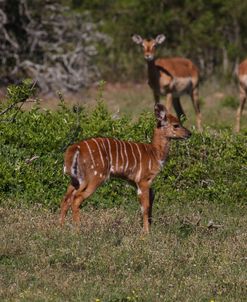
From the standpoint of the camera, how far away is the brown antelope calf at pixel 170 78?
1617 centimetres

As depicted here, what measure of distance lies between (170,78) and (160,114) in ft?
25.1

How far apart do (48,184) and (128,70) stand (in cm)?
1199

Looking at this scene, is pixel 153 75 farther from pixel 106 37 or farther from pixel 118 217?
pixel 118 217

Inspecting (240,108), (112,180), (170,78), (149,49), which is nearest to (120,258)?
(112,180)

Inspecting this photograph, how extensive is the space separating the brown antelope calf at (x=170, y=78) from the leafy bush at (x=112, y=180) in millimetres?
5645

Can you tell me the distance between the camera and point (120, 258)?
7.02m

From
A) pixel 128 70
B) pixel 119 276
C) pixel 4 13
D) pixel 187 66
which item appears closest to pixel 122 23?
pixel 128 70

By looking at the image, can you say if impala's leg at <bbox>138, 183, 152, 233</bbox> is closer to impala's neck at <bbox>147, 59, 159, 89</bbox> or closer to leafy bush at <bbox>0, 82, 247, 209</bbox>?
leafy bush at <bbox>0, 82, 247, 209</bbox>

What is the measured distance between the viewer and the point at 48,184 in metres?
9.48

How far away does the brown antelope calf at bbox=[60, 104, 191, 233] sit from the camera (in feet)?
26.6

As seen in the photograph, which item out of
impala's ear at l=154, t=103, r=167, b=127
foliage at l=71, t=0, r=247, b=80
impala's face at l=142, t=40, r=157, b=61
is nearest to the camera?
impala's ear at l=154, t=103, r=167, b=127

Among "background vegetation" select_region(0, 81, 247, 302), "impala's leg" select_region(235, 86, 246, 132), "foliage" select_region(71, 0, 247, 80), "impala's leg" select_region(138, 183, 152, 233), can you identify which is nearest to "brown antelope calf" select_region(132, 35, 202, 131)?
"impala's leg" select_region(235, 86, 246, 132)

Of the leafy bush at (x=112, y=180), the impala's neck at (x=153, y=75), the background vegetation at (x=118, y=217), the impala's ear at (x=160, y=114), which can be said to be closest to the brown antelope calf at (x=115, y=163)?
the impala's ear at (x=160, y=114)

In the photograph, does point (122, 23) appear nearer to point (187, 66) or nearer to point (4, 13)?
point (4, 13)
